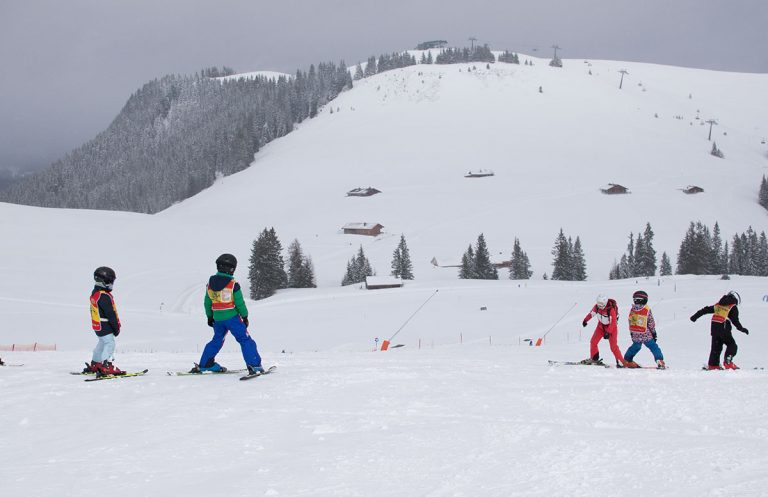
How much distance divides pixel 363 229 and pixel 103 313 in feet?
267

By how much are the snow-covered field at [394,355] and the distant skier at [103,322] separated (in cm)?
67

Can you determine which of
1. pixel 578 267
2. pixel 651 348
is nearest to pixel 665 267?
pixel 578 267

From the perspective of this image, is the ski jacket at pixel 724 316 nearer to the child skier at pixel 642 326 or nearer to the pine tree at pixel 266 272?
the child skier at pixel 642 326

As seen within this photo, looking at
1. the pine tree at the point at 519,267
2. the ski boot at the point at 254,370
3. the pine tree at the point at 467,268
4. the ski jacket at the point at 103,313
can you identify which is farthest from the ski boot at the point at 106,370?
the pine tree at the point at 519,267

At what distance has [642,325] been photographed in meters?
11.8

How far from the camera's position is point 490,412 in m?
6.86

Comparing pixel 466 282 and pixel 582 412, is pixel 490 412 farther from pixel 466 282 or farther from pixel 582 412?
pixel 466 282

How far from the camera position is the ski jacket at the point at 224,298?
9234 mm

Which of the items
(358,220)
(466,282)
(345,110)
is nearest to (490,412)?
(466,282)

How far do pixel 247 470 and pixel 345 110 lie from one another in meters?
177

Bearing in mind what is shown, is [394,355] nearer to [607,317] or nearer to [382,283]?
[607,317]

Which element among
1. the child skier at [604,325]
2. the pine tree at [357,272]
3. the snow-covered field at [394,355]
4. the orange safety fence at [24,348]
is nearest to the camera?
the snow-covered field at [394,355]

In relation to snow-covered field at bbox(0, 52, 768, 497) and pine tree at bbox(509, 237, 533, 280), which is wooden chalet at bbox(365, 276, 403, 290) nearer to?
snow-covered field at bbox(0, 52, 768, 497)

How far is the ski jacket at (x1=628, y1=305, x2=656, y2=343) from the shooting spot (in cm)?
1181
